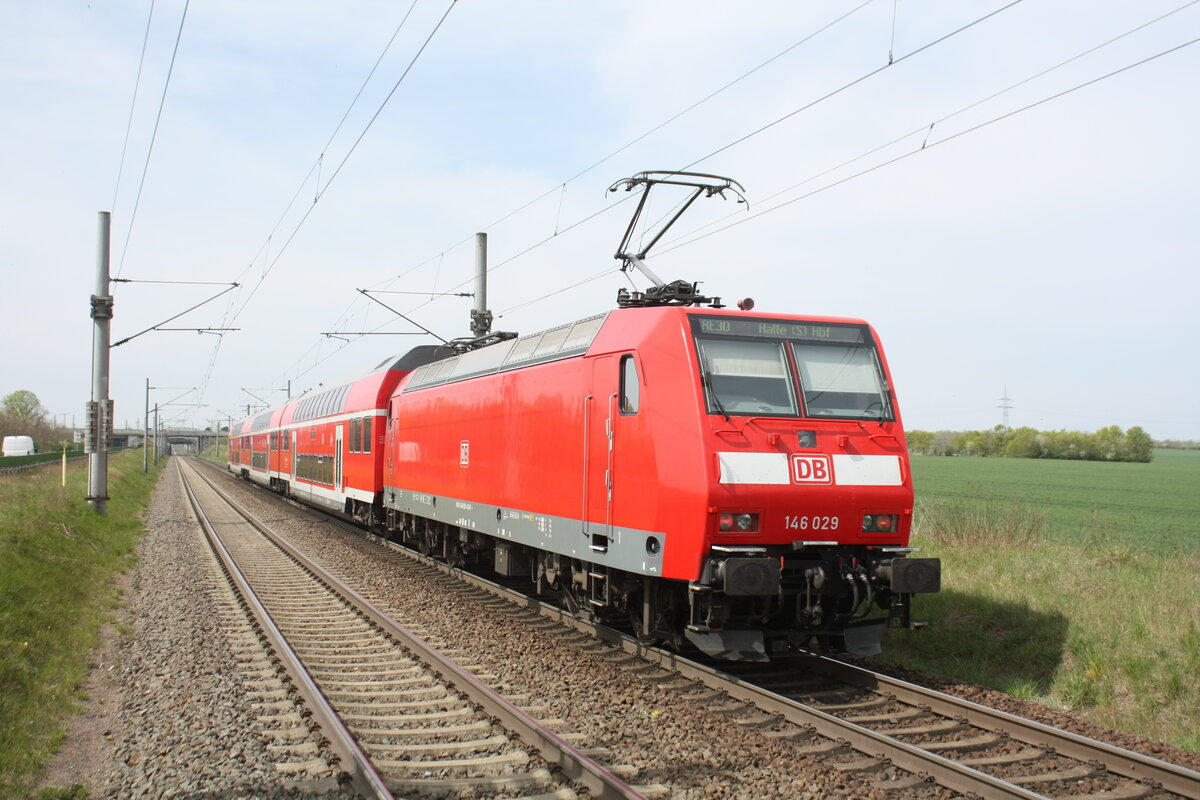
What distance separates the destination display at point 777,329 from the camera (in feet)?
27.2

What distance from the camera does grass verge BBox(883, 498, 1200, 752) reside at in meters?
7.40

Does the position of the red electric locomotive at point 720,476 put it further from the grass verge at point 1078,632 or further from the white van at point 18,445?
the white van at point 18,445

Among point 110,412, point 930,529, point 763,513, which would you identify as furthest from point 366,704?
point 110,412

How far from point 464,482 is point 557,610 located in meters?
3.22

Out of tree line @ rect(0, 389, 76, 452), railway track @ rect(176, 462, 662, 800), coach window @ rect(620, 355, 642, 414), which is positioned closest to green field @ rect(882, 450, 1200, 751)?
coach window @ rect(620, 355, 642, 414)

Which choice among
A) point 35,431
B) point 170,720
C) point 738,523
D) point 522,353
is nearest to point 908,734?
point 738,523

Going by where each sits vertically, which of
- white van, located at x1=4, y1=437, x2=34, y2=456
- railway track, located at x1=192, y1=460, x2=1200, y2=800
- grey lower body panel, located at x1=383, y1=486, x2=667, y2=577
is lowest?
railway track, located at x1=192, y1=460, x2=1200, y2=800

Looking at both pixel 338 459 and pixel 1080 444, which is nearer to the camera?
pixel 338 459

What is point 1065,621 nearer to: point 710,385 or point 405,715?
point 710,385

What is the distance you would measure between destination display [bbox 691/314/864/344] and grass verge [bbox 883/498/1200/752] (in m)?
3.33

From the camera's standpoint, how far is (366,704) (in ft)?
24.5

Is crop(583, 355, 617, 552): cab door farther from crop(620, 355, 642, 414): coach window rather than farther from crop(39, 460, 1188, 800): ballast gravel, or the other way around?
crop(39, 460, 1188, 800): ballast gravel

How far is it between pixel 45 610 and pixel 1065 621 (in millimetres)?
10758

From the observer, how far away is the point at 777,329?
337 inches
